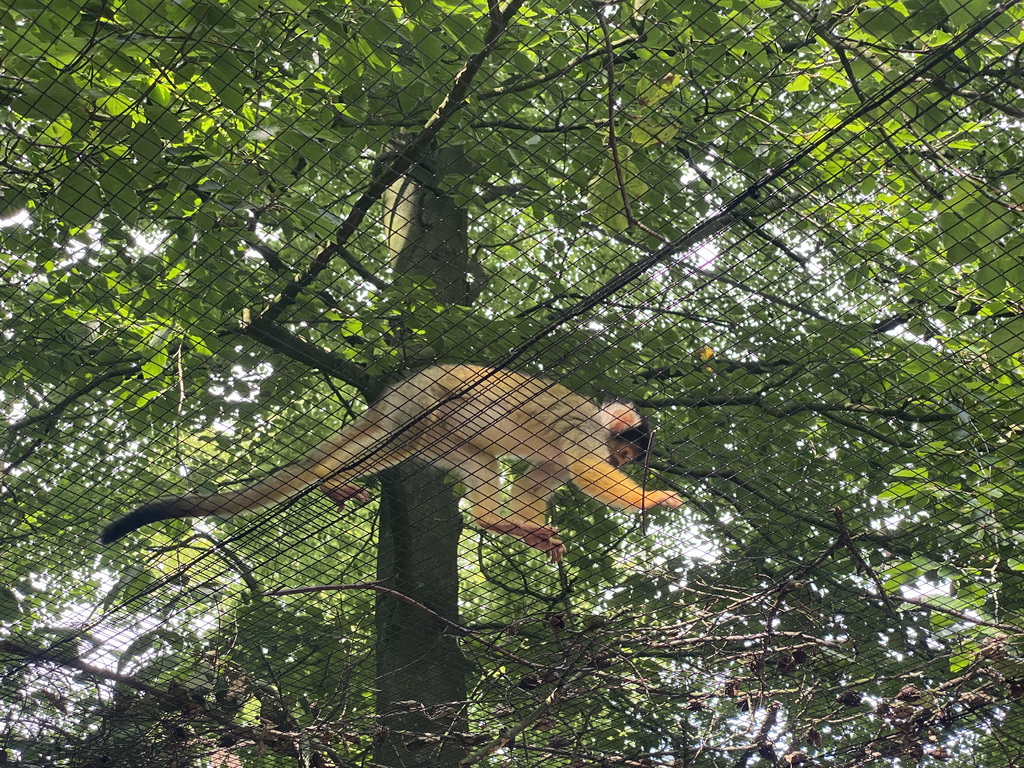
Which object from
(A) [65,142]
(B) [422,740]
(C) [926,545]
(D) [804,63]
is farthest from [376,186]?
(C) [926,545]

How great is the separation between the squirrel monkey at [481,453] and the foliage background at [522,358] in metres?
0.13

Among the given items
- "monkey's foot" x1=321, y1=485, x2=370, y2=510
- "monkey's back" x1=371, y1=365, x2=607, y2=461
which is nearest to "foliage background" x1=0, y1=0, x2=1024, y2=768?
"monkey's foot" x1=321, y1=485, x2=370, y2=510

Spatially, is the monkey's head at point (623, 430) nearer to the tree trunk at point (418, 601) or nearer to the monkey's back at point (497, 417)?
the monkey's back at point (497, 417)

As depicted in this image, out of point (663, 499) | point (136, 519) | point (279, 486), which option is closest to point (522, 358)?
point (279, 486)

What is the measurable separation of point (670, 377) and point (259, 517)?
1966 millimetres

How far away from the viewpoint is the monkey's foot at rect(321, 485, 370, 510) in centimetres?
310

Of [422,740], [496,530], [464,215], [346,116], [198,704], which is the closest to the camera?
[422,740]

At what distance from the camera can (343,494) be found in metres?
3.36

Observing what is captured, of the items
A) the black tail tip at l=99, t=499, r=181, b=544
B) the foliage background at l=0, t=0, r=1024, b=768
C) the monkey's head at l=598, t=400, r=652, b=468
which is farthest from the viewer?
the monkey's head at l=598, t=400, r=652, b=468

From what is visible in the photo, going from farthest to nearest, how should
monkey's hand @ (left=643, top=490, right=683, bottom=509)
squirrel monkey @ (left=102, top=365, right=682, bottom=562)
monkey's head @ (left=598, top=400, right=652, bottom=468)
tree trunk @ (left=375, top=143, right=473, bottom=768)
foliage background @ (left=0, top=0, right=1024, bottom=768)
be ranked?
monkey's head @ (left=598, top=400, right=652, bottom=468), monkey's hand @ (left=643, top=490, right=683, bottom=509), tree trunk @ (left=375, top=143, right=473, bottom=768), squirrel monkey @ (left=102, top=365, right=682, bottom=562), foliage background @ (left=0, top=0, right=1024, bottom=768)

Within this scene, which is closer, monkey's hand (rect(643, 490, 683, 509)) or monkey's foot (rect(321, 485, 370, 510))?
monkey's foot (rect(321, 485, 370, 510))

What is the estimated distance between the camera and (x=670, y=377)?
13.1 ft

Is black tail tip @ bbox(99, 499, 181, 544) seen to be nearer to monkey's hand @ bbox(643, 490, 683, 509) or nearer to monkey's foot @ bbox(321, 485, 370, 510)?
monkey's foot @ bbox(321, 485, 370, 510)

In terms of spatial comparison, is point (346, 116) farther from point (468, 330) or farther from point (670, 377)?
point (670, 377)
